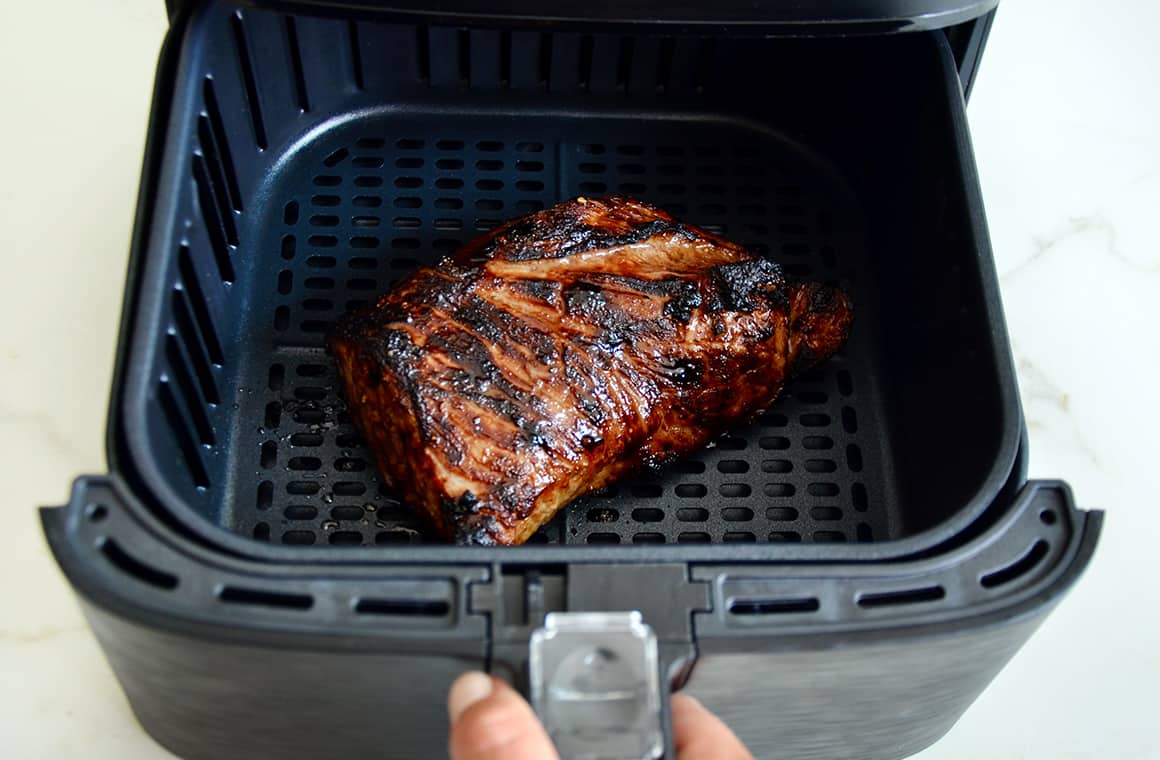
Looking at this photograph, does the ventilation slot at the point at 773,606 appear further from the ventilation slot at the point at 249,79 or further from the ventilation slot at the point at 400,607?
the ventilation slot at the point at 249,79

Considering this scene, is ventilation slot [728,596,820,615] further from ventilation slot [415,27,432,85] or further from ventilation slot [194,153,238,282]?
ventilation slot [415,27,432,85]

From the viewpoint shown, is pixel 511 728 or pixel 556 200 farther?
pixel 556 200

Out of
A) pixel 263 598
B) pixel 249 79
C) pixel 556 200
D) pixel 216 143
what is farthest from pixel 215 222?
pixel 263 598

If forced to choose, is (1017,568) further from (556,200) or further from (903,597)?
(556,200)

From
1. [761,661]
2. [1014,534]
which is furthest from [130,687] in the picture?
[1014,534]

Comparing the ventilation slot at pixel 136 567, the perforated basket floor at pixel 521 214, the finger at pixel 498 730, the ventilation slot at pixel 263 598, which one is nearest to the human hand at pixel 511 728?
the finger at pixel 498 730

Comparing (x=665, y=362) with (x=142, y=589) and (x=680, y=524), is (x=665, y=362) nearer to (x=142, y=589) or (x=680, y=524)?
(x=680, y=524)
